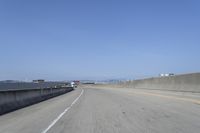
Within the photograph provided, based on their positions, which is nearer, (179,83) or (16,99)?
(16,99)

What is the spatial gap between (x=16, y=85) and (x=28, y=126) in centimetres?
1702

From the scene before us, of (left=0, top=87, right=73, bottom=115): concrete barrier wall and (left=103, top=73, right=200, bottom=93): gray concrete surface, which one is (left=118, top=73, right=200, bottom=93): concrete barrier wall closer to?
(left=103, top=73, right=200, bottom=93): gray concrete surface

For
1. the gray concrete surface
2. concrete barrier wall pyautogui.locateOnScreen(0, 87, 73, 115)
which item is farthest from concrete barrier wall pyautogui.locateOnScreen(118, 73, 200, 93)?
concrete barrier wall pyautogui.locateOnScreen(0, 87, 73, 115)

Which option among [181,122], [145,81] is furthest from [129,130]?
[145,81]

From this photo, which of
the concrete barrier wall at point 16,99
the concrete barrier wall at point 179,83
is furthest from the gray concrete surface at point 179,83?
the concrete barrier wall at point 16,99

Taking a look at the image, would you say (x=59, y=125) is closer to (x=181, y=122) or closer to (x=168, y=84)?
(x=181, y=122)

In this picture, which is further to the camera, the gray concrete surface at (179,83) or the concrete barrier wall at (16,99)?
the gray concrete surface at (179,83)

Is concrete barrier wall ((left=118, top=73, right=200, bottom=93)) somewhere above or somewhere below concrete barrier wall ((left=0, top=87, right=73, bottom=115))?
above

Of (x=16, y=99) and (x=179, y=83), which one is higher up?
(x=179, y=83)

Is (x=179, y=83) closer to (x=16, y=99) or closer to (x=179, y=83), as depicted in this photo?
(x=179, y=83)

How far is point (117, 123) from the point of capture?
1223 centimetres

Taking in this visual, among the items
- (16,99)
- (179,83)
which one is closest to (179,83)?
(179,83)

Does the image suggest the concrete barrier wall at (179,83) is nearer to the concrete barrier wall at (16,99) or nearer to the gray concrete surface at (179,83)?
the gray concrete surface at (179,83)

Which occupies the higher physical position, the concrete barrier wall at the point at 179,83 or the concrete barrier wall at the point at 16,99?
the concrete barrier wall at the point at 179,83
